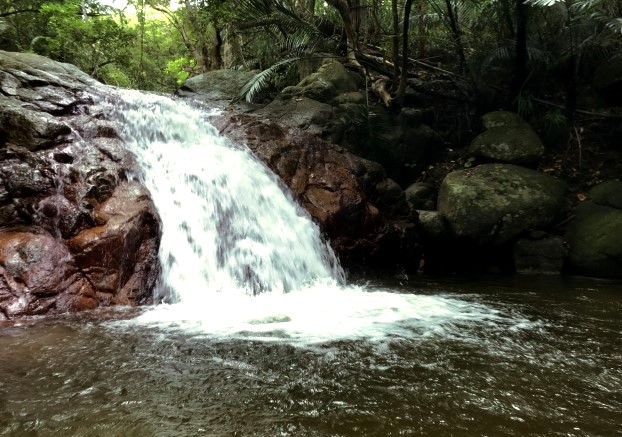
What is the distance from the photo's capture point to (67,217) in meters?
4.08

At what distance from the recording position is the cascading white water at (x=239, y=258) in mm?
3289

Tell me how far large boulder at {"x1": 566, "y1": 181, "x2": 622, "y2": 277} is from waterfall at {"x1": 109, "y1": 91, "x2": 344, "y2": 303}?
361cm

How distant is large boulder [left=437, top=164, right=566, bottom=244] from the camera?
6660 millimetres

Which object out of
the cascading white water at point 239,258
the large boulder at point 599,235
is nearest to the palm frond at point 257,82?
the cascading white water at point 239,258

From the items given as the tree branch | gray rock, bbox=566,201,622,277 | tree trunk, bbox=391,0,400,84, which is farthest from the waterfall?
the tree branch

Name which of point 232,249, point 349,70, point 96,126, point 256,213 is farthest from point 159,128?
point 349,70

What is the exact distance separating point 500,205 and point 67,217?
5842 mm

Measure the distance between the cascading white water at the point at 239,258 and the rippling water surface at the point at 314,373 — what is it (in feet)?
0.13

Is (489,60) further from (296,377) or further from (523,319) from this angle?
(296,377)

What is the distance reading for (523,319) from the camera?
Answer: 3.53 m

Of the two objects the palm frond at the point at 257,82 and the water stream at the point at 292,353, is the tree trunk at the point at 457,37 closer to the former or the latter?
the palm frond at the point at 257,82

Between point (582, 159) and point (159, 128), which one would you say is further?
point (582, 159)

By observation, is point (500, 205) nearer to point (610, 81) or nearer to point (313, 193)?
point (313, 193)

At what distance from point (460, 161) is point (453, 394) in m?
6.94
